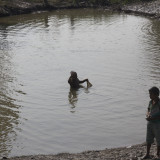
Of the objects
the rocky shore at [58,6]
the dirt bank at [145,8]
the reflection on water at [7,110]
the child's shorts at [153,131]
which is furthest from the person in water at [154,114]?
the rocky shore at [58,6]

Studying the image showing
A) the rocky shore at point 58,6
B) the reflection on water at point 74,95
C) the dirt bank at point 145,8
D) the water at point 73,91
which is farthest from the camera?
the rocky shore at point 58,6

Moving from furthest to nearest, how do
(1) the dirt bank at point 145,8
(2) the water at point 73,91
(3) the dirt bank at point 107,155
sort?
(1) the dirt bank at point 145,8
(2) the water at point 73,91
(3) the dirt bank at point 107,155

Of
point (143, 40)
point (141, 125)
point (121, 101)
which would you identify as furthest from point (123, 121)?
point (143, 40)

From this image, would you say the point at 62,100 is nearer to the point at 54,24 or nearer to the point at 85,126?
the point at 85,126

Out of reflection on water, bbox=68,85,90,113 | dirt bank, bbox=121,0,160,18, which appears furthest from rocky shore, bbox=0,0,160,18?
reflection on water, bbox=68,85,90,113

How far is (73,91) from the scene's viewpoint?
18016mm

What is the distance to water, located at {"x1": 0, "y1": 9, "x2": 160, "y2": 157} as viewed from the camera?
40.6 ft

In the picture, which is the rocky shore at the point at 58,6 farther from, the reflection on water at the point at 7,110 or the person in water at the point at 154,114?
the person in water at the point at 154,114

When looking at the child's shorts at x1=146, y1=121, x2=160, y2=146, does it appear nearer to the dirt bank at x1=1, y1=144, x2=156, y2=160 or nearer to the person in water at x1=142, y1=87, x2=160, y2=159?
the person in water at x1=142, y1=87, x2=160, y2=159

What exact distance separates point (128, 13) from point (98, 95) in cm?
3865

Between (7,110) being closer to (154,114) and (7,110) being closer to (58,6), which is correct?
(154,114)

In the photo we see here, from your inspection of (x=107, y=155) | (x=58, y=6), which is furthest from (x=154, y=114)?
(x=58, y=6)

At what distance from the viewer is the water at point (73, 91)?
12.4 metres

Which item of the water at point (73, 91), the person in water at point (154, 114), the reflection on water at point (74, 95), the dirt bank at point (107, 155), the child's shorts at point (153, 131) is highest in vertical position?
the person in water at point (154, 114)
